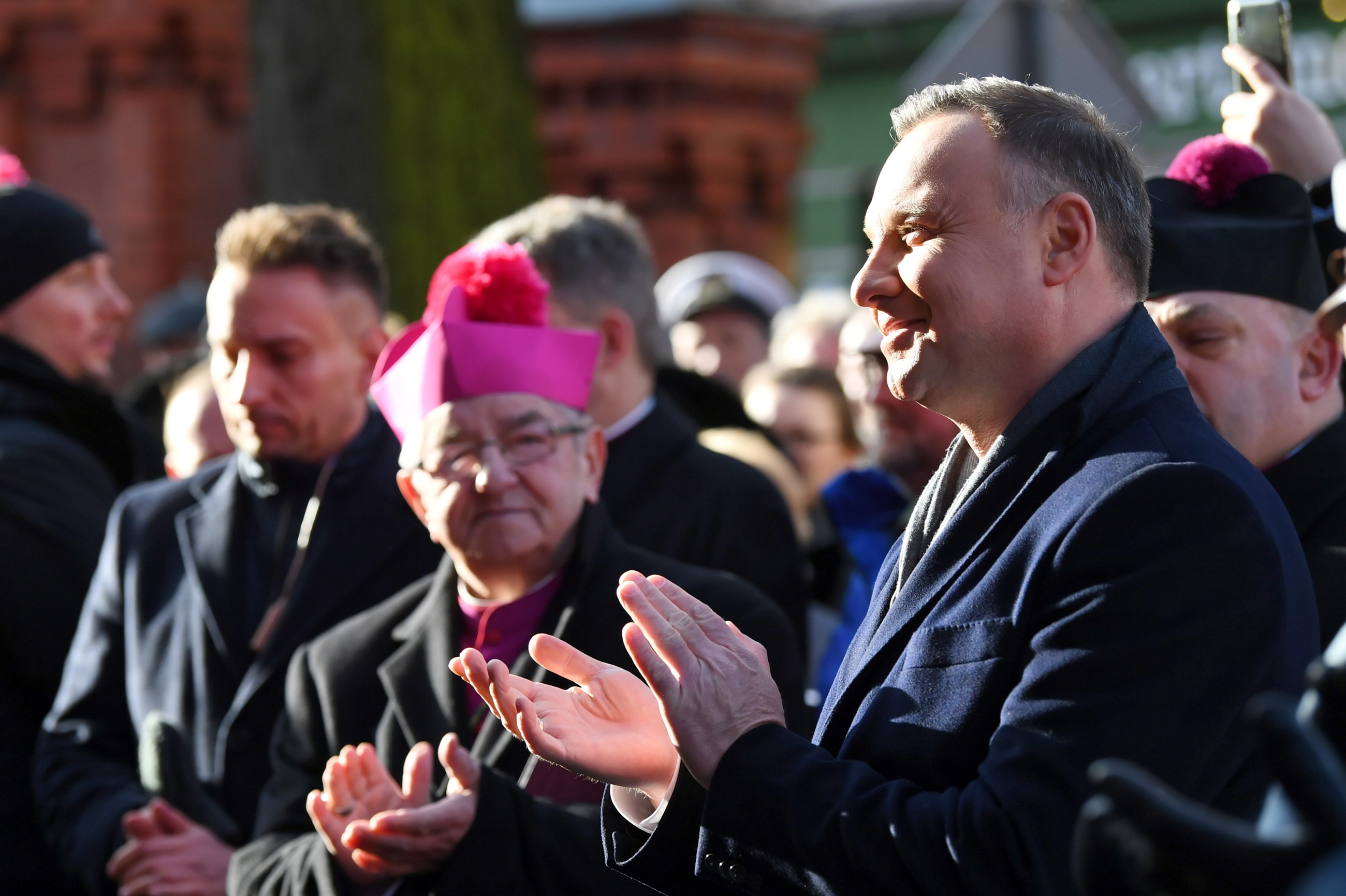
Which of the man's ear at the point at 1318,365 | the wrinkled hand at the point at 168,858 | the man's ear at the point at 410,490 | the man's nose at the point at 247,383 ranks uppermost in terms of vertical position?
the man's ear at the point at 1318,365

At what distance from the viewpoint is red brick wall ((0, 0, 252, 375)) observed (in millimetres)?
10523

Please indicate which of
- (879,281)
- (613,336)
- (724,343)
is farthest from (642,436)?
(724,343)

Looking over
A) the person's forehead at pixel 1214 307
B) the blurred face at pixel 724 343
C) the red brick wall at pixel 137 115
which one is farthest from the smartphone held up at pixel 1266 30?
the red brick wall at pixel 137 115

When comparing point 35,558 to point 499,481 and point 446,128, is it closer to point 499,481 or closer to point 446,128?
point 499,481

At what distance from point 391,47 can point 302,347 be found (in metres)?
3.32

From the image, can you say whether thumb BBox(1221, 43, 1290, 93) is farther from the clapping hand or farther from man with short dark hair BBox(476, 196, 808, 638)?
the clapping hand

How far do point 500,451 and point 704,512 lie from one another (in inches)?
30.6

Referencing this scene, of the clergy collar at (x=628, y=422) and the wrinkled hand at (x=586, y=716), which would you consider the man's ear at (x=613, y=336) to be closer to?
the clergy collar at (x=628, y=422)

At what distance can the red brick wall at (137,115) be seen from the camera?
34.5 feet

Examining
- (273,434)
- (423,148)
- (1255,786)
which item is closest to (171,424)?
(273,434)

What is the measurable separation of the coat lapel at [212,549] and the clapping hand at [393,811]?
101 centimetres

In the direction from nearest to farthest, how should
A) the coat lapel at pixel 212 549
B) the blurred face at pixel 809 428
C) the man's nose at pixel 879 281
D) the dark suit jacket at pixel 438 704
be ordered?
the man's nose at pixel 879 281 < the dark suit jacket at pixel 438 704 < the coat lapel at pixel 212 549 < the blurred face at pixel 809 428

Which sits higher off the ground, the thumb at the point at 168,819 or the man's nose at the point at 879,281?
the man's nose at the point at 879,281

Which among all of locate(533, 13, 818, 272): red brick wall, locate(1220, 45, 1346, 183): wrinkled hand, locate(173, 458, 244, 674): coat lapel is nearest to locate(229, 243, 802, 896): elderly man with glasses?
locate(173, 458, 244, 674): coat lapel
